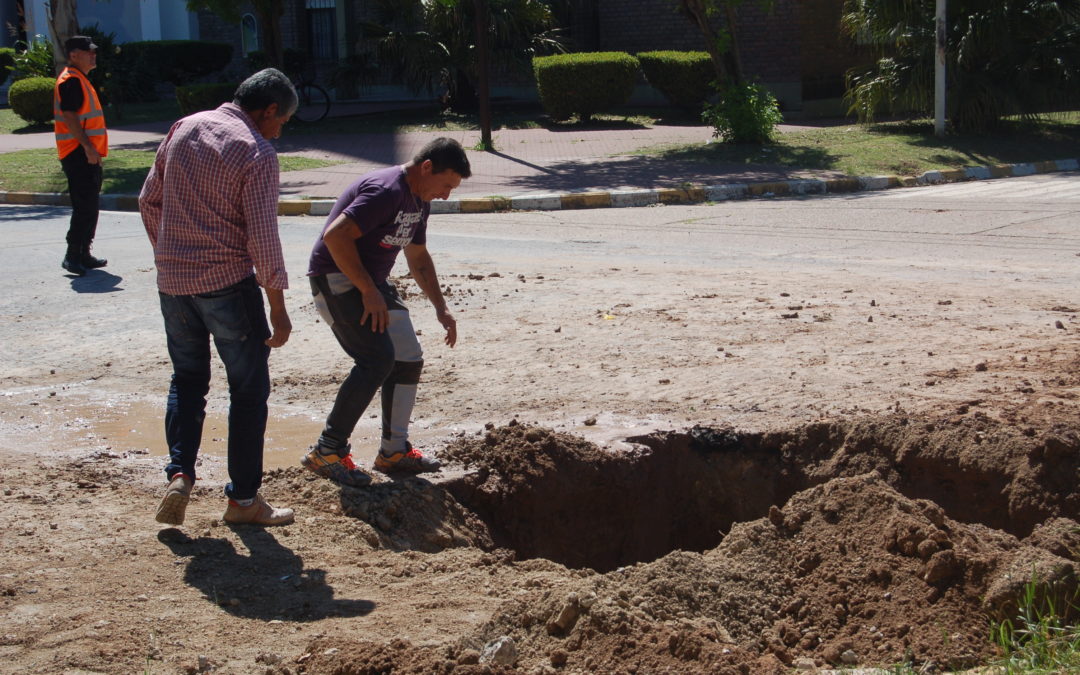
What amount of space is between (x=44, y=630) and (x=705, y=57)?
20938 millimetres

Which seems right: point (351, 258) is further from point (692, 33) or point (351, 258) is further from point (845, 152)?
point (692, 33)

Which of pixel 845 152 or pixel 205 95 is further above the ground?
pixel 205 95

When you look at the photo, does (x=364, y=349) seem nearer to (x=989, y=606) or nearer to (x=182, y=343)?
(x=182, y=343)

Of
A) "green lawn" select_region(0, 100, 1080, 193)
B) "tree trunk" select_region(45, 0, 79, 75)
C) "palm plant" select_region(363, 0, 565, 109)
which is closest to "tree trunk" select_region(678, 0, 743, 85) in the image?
"green lawn" select_region(0, 100, 1080, 193)

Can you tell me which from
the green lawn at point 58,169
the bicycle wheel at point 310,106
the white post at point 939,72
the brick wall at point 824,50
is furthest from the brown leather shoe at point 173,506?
the brick wall at point 824,50

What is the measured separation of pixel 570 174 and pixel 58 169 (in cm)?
792

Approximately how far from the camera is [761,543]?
13.5ft

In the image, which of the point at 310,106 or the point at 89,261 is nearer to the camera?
the point at 89,261

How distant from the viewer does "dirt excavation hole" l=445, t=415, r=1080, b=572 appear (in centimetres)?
489

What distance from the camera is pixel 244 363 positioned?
427cm

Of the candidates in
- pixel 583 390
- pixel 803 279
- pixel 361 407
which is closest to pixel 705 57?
pixel 803 279

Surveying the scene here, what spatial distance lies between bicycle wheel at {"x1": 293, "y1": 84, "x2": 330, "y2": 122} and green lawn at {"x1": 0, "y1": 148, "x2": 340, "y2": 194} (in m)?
5.82

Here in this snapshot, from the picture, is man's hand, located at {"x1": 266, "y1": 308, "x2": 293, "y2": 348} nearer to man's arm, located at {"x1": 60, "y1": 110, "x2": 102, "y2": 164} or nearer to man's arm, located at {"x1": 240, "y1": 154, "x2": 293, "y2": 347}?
man's arm, located at {"x1": 240, "y1": 154, "x2": 293, "y2": 347}

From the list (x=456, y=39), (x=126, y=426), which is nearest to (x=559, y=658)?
(x=126, y=426)
